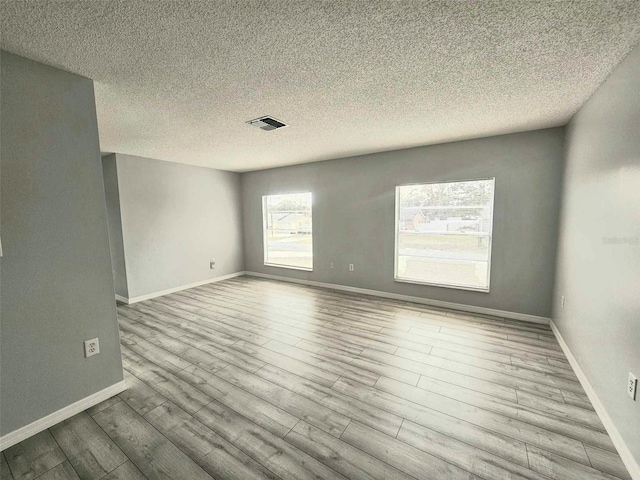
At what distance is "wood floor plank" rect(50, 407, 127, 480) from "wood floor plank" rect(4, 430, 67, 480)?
0.03 meters

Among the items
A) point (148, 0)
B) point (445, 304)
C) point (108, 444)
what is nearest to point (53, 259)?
point (108, 444)

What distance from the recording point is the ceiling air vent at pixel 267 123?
110 inches

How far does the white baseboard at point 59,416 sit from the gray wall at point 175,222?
2.69 meters

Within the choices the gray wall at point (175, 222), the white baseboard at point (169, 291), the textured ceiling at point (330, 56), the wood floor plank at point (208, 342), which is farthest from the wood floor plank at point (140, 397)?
the gray wall at point (175, 222)

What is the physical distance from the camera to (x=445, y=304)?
13.0 ft

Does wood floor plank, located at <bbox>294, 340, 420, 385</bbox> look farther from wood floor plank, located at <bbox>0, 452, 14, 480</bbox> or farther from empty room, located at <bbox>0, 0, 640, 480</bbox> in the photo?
wood floor plank, located at <bbox>0, 452, 14, 480</bbox>

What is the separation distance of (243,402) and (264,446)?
0.46 meters

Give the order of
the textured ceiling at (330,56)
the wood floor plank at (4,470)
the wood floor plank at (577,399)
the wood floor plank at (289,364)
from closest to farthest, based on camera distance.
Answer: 1. the textured ceiling at (330,56)
2. the wood floor plank at (4,470)
3. the wood floor plank at (577,399)
4. the wood floor plank at (289,364)

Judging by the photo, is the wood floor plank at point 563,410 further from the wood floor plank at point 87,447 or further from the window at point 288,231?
the window at point 288,231

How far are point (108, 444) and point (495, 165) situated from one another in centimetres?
465

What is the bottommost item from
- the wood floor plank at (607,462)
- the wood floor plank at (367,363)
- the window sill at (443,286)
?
the wood floor plank at (367,363)

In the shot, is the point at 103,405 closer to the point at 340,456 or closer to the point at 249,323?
the point at 249,323

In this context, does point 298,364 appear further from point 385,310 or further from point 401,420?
point 385,310

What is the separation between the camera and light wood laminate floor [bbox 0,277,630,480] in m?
1.48
